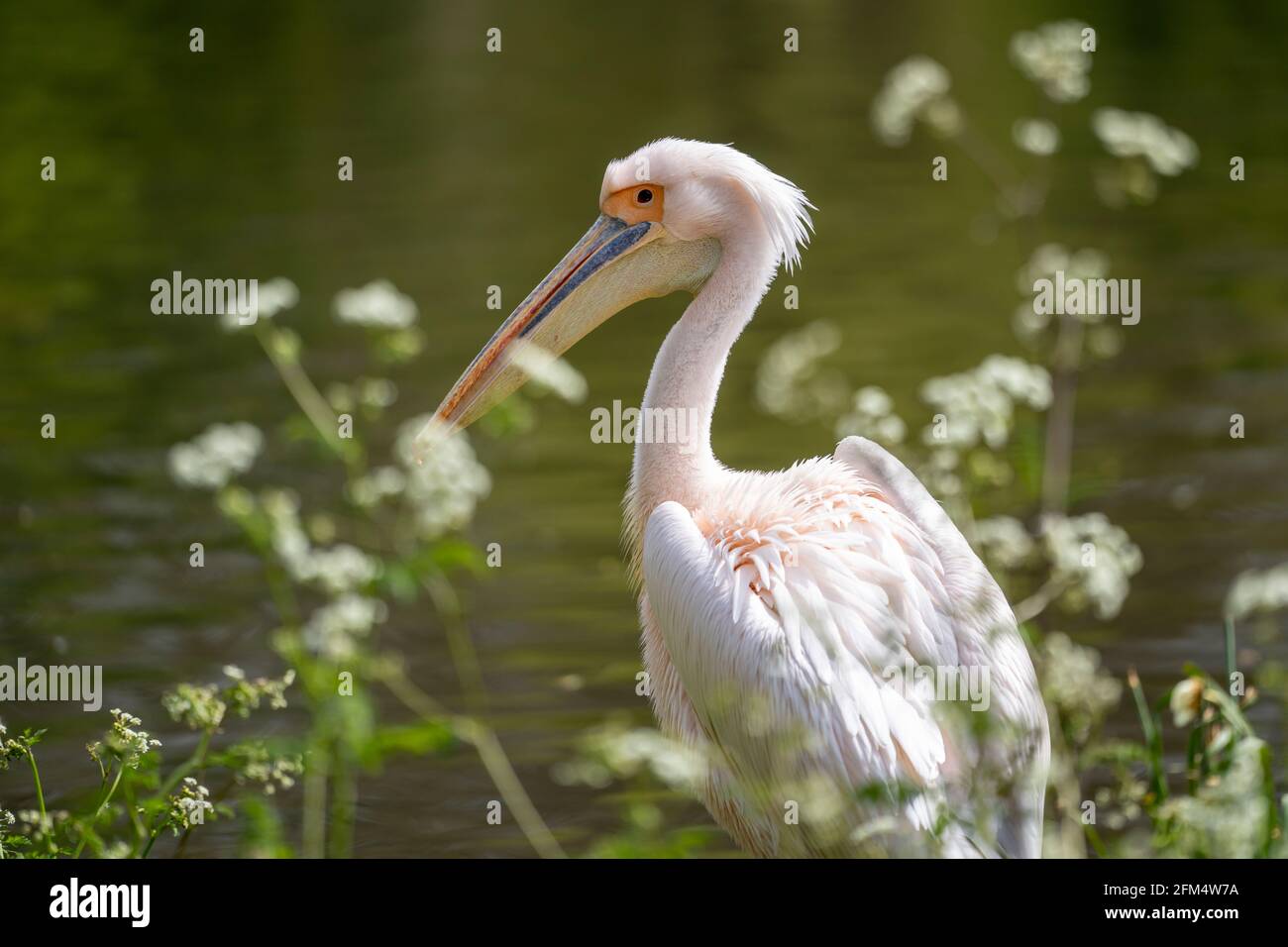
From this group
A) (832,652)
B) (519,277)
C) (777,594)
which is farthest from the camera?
(519,277)

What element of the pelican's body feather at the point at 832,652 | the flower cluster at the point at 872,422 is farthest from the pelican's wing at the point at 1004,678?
the flower cluster at the point at 872,422

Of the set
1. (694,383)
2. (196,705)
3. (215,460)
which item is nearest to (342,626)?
(215,460)

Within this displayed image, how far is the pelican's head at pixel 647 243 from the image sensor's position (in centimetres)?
492

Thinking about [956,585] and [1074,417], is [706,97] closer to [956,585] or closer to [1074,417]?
[1074,417]

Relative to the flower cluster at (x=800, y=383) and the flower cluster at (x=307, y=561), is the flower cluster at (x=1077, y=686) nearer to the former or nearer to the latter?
the flower cluster at (x=800, y=383)

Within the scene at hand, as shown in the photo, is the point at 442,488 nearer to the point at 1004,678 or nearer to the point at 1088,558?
the point at 1088,558

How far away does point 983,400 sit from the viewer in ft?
11.6

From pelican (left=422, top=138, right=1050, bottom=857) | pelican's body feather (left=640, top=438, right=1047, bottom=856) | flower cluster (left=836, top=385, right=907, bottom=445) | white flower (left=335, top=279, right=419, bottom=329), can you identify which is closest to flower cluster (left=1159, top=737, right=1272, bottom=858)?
pelican (left=422, top=138, right=1050, bottom=857)

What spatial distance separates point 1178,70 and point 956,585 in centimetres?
1507

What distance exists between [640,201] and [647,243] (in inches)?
4.8

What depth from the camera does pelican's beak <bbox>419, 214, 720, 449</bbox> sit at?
5.08m

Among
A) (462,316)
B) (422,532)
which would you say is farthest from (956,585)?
(462,316)

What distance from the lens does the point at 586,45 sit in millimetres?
24016

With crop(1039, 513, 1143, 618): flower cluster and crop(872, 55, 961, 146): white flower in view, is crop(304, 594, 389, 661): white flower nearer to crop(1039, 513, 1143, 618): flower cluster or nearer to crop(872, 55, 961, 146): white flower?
crop(1039, 513, 1143, 618): flower cluster
